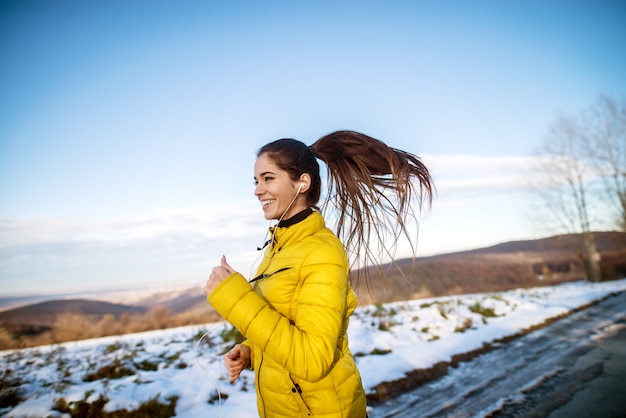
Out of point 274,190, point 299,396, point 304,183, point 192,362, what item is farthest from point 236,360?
point 192,362

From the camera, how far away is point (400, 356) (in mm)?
6516

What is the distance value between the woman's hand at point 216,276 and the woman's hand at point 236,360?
0.62 meters

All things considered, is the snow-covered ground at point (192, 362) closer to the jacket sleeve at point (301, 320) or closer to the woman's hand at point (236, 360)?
the woman's hand at point (236, 360)

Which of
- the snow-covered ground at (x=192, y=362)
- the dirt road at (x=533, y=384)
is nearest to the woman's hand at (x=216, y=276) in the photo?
the snow-covered ground at (x=192, y=362)

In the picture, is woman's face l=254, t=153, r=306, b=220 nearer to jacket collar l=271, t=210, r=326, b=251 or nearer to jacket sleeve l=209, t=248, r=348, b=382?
jacket collar l=271, t=210, r=326, b=251

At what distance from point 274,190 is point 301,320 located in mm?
815

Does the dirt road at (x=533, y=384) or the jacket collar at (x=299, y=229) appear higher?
the jacket collar at (x=299, y=229)

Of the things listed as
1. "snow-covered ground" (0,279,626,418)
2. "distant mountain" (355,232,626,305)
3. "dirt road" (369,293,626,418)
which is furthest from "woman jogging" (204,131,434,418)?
"distant mountain" (355,232,626,305)

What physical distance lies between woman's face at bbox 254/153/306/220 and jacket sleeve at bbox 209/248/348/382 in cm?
54

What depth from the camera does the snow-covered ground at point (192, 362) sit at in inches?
167

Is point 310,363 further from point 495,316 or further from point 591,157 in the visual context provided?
point 591,157

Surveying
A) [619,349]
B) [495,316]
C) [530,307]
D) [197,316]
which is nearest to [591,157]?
[530,307]

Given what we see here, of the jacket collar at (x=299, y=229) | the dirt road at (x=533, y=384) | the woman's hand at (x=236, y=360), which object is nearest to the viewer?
the jacket collar at (x=299, y=229)

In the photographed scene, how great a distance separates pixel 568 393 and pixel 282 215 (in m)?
5.17
